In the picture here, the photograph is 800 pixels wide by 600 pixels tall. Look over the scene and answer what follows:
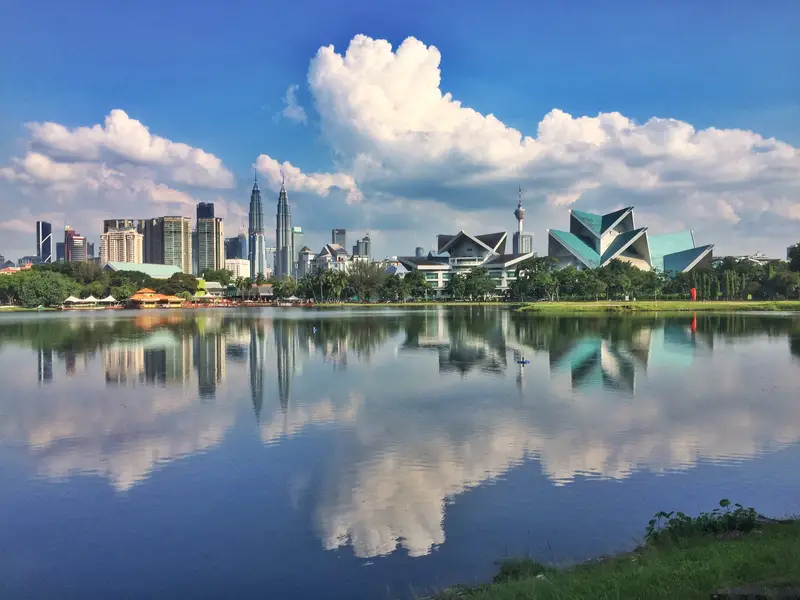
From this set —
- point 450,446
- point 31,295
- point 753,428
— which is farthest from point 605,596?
point 31,295

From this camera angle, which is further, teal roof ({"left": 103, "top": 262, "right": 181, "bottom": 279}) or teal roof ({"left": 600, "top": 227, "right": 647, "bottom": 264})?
teal roof ({"left": 103, "top": 262, "right": 181, "bottom": 279})

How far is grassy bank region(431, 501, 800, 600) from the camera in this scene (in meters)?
5.37

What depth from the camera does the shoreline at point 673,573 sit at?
524cm

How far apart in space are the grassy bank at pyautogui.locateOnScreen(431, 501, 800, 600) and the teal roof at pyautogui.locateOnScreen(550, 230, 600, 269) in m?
116

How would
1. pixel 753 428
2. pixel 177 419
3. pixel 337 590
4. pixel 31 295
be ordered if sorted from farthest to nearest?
pixel 31 295 < pixel 177 419 < pixel 753 428 < pixel 337 590

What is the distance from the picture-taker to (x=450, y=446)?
12.8 meters

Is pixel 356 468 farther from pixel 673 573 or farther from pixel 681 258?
pixel 681 258

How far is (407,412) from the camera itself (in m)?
16.4

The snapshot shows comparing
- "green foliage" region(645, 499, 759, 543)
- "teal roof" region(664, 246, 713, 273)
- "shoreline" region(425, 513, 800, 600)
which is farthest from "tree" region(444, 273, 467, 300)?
"shoreline" region(425, 513, 800, 600)

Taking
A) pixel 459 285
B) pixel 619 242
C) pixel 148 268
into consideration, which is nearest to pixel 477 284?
pixel 459 285

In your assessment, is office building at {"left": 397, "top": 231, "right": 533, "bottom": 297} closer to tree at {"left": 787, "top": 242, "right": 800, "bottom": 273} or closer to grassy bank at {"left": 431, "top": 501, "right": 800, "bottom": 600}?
tree at {"left": 787, "top": 242, "right": 800, "bottom": 273}

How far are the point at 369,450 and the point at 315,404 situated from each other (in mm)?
5358

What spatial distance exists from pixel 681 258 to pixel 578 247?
19119 millimetres

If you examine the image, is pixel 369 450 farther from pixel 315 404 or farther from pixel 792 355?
pixel 792 355
